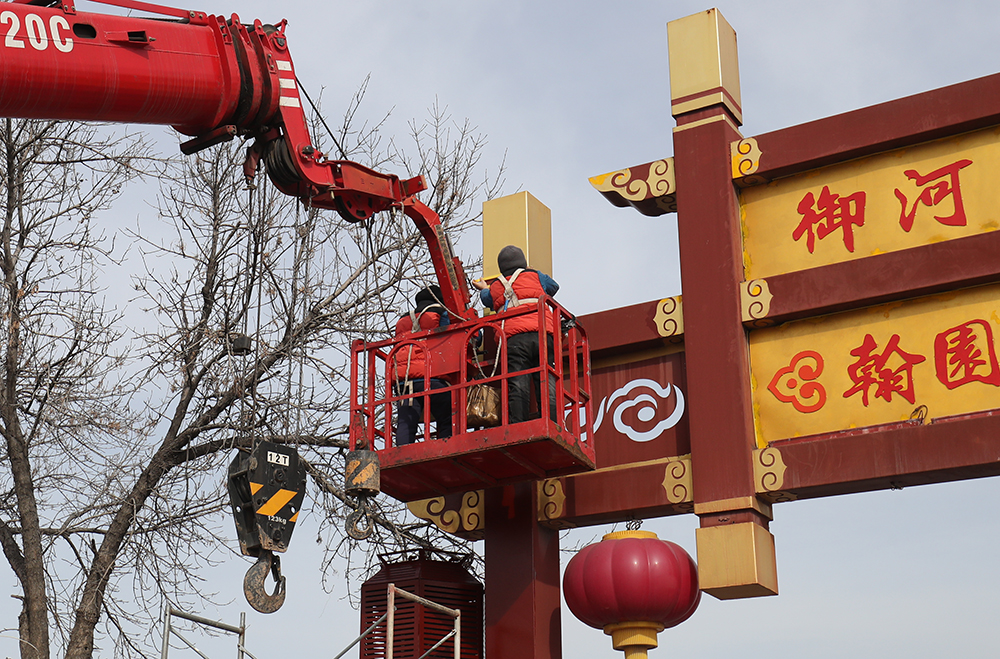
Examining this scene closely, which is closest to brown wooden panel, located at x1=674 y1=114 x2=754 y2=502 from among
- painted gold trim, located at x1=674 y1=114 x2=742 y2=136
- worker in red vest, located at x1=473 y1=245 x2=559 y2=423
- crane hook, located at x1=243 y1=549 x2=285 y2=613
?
painted gold trim, located at x1=674 y1=114 x2=742 y2=136

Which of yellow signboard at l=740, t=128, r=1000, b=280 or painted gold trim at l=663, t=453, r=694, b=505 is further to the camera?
painted gold trim at l=663, t=453, r=694, b=505

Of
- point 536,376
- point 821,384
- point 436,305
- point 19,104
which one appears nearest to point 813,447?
point 821,384

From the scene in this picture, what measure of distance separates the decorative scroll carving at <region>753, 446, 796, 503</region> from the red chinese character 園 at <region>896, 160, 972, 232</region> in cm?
216

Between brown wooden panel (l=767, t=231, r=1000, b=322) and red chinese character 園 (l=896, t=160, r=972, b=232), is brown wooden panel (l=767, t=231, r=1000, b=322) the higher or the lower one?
the lower one

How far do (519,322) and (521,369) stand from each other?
377 millimetres

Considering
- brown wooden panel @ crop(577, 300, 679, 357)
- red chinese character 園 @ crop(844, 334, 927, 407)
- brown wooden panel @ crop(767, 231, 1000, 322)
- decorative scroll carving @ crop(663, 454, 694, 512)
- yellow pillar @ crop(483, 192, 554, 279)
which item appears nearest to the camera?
brown wooden panel @ crop(767, 231, 1000, 322)

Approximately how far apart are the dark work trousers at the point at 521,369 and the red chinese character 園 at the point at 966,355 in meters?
3.02

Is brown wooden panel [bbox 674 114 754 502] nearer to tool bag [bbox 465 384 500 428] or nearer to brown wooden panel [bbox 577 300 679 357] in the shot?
brown wooden panel [bbox 577 300 679 357]

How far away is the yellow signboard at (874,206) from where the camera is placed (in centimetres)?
1005

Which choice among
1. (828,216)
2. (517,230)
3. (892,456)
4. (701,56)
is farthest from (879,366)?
(517,230)

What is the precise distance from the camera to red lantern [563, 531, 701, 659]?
32.3ft

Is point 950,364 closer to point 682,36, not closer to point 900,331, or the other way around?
point 900,331

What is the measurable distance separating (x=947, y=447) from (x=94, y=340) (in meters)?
9.08

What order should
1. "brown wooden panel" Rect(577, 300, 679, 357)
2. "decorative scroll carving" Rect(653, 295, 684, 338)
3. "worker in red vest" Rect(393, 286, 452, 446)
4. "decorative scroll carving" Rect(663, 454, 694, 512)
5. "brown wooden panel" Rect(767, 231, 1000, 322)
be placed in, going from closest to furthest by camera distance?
"brown wooden panel" Rect(767, 231, 1000, 322), "decorative scroll carving" Rect(663, 454, 694, 512), "worker in red vest" Rect(393, 286, 452, 446), "decorative scroll carving" Rect(653, 295, 684, 338), "brown wooden panel" Rect(577, 300, 679, 357)
